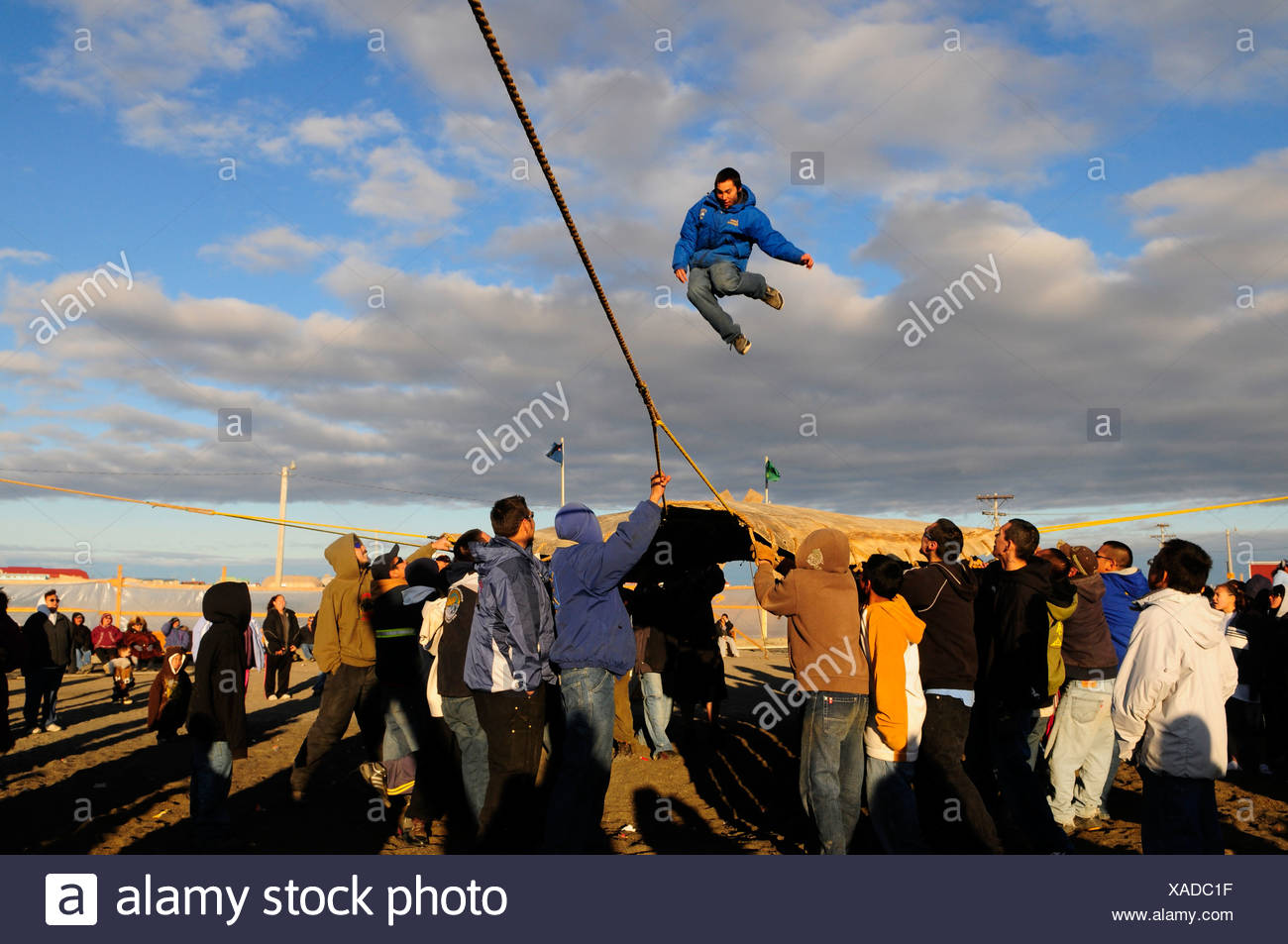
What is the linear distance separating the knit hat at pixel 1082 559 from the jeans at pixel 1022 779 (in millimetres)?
1421

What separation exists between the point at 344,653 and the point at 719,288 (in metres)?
4.15

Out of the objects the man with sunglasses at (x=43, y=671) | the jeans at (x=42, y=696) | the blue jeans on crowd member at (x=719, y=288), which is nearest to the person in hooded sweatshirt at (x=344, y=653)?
the blue jeans on crowd member at (x=719, y=288)

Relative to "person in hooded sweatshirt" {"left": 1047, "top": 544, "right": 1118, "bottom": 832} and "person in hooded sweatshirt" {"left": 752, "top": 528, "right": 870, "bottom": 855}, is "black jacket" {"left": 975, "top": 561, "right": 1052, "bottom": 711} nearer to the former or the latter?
"person in hooded sweatshirt" {"left": 1047, "top": 544, "right": 1118, "bottom": 832}

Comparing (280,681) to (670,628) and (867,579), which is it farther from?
(867,579)

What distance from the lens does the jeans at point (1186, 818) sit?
12.5 ft

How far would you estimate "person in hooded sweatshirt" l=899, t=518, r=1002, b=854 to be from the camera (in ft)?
16.1

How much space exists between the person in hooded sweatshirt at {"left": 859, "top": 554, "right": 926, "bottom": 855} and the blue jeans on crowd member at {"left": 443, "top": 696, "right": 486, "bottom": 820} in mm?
2615

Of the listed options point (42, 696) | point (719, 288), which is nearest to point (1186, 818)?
point (719, 288)

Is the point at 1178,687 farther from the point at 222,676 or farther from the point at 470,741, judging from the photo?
the point at 222,676

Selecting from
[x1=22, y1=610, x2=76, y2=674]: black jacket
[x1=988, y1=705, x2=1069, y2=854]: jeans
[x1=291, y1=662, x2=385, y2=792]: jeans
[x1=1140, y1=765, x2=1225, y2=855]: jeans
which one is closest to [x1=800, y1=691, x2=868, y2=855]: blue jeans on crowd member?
[x1=988, y1=705, x2=1069, y2=854]: jeans

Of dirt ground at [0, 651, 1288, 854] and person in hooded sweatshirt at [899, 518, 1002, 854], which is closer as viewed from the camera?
person in hooded sweatshirt at [899, 518, 1002, 854]

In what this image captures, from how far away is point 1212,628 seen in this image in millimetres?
3887

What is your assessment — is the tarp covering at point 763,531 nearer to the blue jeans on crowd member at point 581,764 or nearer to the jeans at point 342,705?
the jeans at point 342,705

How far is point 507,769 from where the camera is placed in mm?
4711
